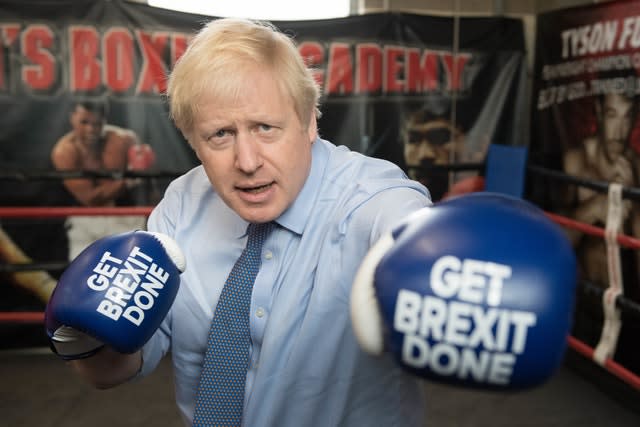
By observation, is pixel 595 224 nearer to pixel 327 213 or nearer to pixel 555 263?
pixel 327 213

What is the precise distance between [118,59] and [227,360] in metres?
2.36

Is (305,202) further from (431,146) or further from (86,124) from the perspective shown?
(431,146)

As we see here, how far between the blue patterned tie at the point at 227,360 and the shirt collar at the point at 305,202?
0.35 ft

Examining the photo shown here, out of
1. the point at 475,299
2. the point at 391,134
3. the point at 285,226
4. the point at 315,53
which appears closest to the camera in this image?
the point at 475,299

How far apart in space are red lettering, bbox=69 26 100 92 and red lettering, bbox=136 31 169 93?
206 millimetres

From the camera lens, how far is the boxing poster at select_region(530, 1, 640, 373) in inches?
98.0

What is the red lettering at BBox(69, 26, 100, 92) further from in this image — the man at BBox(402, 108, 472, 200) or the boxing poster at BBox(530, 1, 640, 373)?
the boxing poster at BBox(530, 1, 640, 373)

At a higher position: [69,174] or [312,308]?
[312,308]

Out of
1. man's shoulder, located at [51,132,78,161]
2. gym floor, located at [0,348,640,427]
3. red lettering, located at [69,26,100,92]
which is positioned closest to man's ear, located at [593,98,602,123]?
gym floor, located at [0,348,640,427]

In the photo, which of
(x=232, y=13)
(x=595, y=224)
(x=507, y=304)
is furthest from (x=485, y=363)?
(x=232, y=13)

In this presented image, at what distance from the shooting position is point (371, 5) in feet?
11.3

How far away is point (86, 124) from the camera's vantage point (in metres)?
2.99

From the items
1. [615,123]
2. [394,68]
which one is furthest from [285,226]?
[394,68]

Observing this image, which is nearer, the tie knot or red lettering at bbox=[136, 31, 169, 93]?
the tie knot
